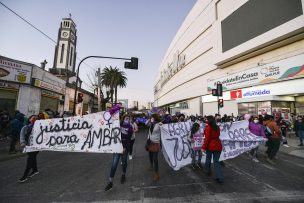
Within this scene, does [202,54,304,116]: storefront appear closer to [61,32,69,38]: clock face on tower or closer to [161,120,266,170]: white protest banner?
[161,120,266,170]: white protest banner

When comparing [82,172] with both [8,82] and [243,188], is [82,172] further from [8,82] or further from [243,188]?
[8,82]

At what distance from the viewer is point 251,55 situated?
2144 cm

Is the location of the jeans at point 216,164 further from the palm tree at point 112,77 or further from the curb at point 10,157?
the palm tree at point 112,77

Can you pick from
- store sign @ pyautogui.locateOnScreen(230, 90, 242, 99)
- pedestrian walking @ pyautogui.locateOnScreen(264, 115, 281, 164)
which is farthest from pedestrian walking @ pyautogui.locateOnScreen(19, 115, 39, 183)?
store sign @ pyautogui.locateOnScreen(230, 90, 242, 99)

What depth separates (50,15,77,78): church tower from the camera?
5524 centimetres

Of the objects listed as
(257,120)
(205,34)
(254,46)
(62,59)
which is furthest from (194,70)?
(62,59)

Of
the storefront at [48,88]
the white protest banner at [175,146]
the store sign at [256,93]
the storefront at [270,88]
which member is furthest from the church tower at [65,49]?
the white protest banner at [175,146]

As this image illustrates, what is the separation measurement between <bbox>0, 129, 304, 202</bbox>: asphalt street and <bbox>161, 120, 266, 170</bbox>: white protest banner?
0.44m

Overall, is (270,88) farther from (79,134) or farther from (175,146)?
(79,134)

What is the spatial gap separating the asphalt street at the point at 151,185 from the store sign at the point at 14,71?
37.3 ft

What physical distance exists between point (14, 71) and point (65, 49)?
47172 millimetres

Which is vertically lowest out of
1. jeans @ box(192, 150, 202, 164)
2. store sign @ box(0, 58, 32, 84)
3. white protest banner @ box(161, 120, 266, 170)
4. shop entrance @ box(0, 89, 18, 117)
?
jeans @ box(192, 150, 202, 164)

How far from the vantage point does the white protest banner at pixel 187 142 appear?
18.8 ft

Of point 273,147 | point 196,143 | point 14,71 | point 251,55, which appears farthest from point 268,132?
point 14,71
